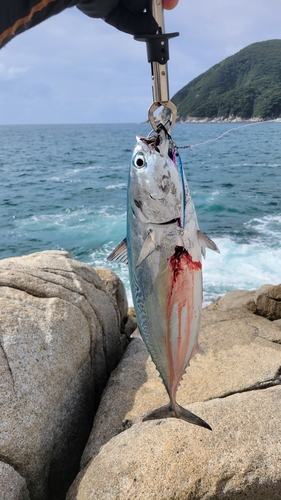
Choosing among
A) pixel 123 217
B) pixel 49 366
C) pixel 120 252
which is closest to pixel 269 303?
pixel 49 366

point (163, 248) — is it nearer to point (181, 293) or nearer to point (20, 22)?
point (181, 293)

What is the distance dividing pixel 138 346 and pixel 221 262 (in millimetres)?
7471

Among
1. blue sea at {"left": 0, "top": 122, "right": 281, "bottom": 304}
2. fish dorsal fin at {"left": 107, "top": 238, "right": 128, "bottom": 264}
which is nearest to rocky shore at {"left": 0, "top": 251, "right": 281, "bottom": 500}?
fish dorsal fin at {"left": 107, "top": 238, "right": 128, "bottom": 264}

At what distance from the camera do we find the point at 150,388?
4.90m

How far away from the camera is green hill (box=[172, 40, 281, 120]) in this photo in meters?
106

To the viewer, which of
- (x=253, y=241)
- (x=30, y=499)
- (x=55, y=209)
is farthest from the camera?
(x=55, y=209)

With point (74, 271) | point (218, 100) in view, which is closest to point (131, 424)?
point (74, 271)

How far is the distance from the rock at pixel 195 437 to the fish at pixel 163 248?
151 centimetres

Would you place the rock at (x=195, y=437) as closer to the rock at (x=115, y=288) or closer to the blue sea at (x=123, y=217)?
the rock at (x=115, y=288)

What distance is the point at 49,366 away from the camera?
4.20m

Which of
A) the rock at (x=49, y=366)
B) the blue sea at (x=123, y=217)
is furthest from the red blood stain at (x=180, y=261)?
the blue sea at (x=123, y=217)

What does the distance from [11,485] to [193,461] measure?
1.58m

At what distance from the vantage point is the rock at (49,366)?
12.2 ft

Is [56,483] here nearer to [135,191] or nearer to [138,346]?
[138,346]
